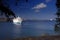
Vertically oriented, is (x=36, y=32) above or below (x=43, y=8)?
below

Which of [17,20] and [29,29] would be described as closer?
[17,20]

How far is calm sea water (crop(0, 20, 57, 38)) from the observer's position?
95.8 inches

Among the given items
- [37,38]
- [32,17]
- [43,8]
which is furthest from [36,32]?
[43,8]

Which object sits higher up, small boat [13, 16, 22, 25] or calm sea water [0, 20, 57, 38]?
small boat [13, 16, 22, 25]

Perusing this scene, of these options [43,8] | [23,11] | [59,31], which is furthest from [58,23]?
[23,11]

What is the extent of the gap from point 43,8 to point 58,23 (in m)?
0.34

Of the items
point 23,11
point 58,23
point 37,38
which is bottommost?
point 37,38

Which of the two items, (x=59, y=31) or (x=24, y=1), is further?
(x=59, y=31)

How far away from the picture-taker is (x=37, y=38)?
2.46m

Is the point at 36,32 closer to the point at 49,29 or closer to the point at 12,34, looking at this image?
the point at 49,29

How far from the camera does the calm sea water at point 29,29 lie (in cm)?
243

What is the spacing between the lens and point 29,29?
8.14ft

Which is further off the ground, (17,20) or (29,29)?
(17,20)

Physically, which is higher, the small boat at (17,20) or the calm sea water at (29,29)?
the small boat at (17,20)
